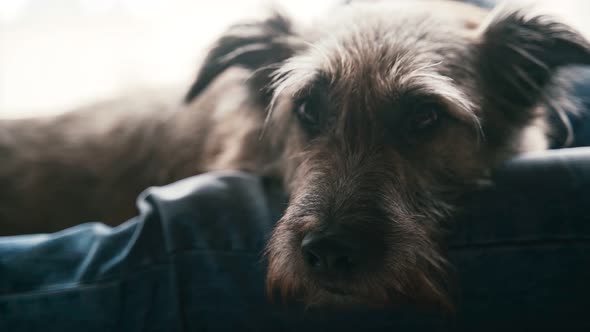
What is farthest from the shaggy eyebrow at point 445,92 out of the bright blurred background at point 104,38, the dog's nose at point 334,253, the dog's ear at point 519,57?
the bright blurred background at point 104,38

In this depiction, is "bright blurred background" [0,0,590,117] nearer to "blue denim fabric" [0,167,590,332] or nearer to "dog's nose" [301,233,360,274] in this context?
"blue denim fabric" [0,167,590,332]

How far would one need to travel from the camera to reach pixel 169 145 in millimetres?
2314

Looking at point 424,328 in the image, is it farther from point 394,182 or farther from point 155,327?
point 155,327

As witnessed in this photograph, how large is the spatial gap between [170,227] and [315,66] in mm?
725

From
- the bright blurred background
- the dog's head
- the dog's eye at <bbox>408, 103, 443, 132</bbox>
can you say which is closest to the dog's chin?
the dog's head

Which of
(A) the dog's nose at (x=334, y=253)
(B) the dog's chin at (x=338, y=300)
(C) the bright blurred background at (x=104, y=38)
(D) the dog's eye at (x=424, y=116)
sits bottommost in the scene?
(B) the dog's chin at (x=338, y=300)

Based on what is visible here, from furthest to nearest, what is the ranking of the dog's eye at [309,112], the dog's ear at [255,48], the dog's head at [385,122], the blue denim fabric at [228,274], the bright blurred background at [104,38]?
the bright blurred background at [104,38], the dog's ear at [255,48], the dog's eye at [309,112], the dog's head at [385,122], the blue denim fabric at [228,274]

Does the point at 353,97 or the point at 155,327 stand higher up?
the point at 353,97

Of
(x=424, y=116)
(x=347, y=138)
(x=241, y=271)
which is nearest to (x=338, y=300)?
(x=241, y=271)

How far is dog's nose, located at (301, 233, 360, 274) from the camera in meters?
1.14

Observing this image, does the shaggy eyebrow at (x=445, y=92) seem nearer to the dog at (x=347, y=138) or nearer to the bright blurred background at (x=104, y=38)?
the dog at (x=347, y=138)

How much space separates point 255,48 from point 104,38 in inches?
72.2

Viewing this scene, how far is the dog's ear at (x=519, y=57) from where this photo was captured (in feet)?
5.46

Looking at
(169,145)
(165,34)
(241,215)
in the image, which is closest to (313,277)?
(241,215)
